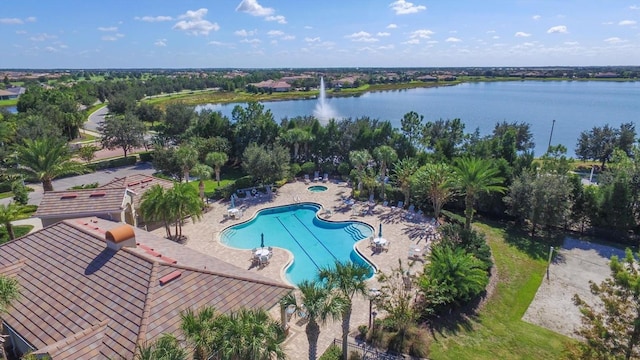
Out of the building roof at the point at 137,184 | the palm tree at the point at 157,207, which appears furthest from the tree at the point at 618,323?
the building roof at the point at 137,184

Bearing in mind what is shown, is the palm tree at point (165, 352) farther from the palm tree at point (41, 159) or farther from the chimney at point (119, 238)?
the palm tree at point (41, 159)

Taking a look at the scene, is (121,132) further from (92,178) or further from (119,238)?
(119,238)

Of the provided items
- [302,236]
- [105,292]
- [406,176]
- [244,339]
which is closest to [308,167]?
[406,176]

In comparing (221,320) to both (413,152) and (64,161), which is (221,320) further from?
(413,152)

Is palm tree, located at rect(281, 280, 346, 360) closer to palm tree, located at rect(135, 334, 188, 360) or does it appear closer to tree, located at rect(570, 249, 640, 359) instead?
palm tree, located at rect(135, 334, 188, 360)

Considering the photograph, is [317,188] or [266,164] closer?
[266,164]

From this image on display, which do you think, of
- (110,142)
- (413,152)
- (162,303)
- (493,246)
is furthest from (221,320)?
(110,142)

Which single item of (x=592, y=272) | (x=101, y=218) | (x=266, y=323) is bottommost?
(x=592, y=272)

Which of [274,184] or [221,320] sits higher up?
[221,320]
